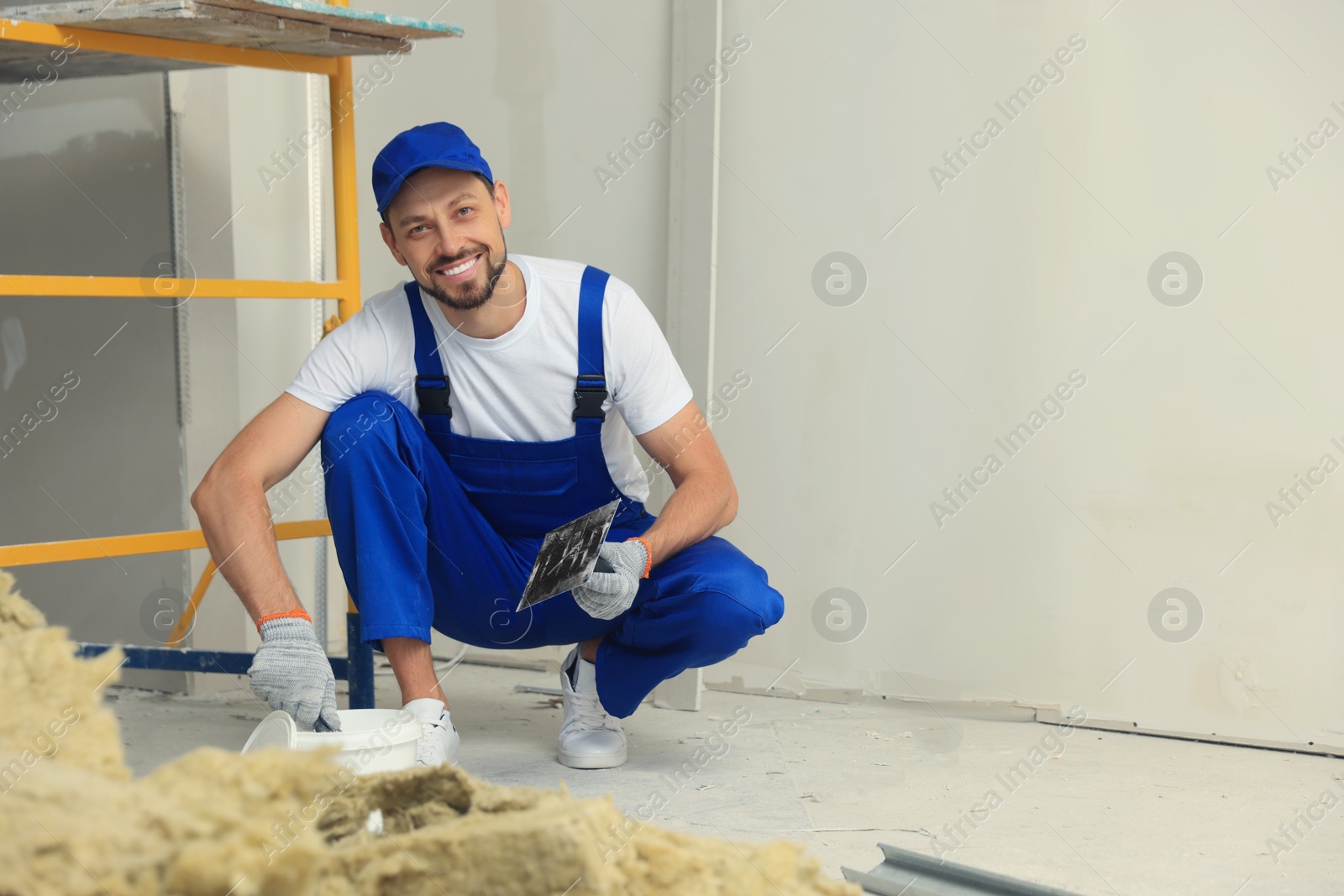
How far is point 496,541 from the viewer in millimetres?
2082

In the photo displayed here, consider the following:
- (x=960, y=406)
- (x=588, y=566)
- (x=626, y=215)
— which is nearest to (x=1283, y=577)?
(x=960, y=406)

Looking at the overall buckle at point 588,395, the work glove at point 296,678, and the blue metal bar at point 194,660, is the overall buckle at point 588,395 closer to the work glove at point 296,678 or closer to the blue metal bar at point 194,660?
the work glove at point 296,678

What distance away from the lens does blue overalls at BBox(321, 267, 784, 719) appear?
1.98 m

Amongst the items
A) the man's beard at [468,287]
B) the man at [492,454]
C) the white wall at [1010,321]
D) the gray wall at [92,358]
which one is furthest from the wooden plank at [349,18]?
the gray wall at [92,358]

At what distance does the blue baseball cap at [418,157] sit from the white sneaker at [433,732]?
900mm

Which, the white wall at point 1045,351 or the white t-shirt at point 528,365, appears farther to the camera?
the white wall at point 1045,351

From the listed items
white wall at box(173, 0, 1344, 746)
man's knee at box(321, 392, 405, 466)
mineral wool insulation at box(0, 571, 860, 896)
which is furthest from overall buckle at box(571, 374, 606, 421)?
mineral wool insulation at box(0, 571, 860, 896)

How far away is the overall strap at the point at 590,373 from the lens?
2.08 meters

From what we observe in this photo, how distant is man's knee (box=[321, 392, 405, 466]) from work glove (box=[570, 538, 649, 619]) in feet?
1.48

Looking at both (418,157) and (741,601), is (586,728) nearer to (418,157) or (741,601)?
(741,601)

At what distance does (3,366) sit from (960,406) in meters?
2.14

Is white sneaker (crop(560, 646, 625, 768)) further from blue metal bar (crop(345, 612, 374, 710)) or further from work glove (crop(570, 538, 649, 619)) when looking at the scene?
blue metal bar (crop(345, 612, 374, 710))

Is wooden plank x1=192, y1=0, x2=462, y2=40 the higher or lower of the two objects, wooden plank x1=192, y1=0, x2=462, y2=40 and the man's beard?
the higher

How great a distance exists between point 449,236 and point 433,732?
0.86 m
